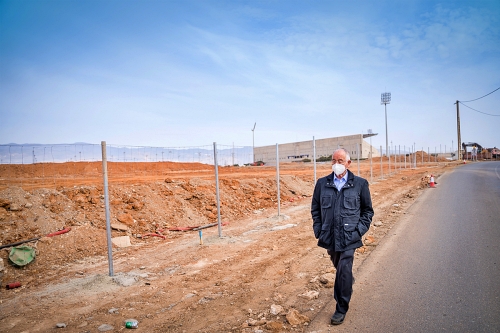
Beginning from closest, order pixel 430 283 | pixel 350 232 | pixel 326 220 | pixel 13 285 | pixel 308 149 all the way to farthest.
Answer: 1. pixel 350 232
2. pixel 326 220
3. pixel 430 283
4. pixel 13 285
5. pixel 308 149

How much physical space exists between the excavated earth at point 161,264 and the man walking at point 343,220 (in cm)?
53

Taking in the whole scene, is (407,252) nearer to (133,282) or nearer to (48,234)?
(133,282)

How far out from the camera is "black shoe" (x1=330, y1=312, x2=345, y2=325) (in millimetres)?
3812

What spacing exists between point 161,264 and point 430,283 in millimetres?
5198

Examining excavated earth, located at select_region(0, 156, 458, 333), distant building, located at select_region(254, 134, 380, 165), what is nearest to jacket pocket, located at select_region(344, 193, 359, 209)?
excavated earth, located at select_region(0, 156, 458, 333)

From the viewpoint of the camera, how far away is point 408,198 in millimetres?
14914

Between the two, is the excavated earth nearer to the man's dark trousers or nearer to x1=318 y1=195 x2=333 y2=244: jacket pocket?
the man's dark trousers

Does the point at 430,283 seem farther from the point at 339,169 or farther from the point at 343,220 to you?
the point at 339,169

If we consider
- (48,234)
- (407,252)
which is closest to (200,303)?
(407,252)

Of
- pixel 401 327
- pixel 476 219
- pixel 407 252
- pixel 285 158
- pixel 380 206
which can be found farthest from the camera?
pixel 285 158

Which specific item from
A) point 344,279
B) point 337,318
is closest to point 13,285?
point 337,318

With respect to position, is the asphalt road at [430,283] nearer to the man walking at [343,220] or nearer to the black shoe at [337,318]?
the black shoe at [337,318]

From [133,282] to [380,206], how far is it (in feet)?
33.6

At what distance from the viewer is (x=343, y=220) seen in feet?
12.5
